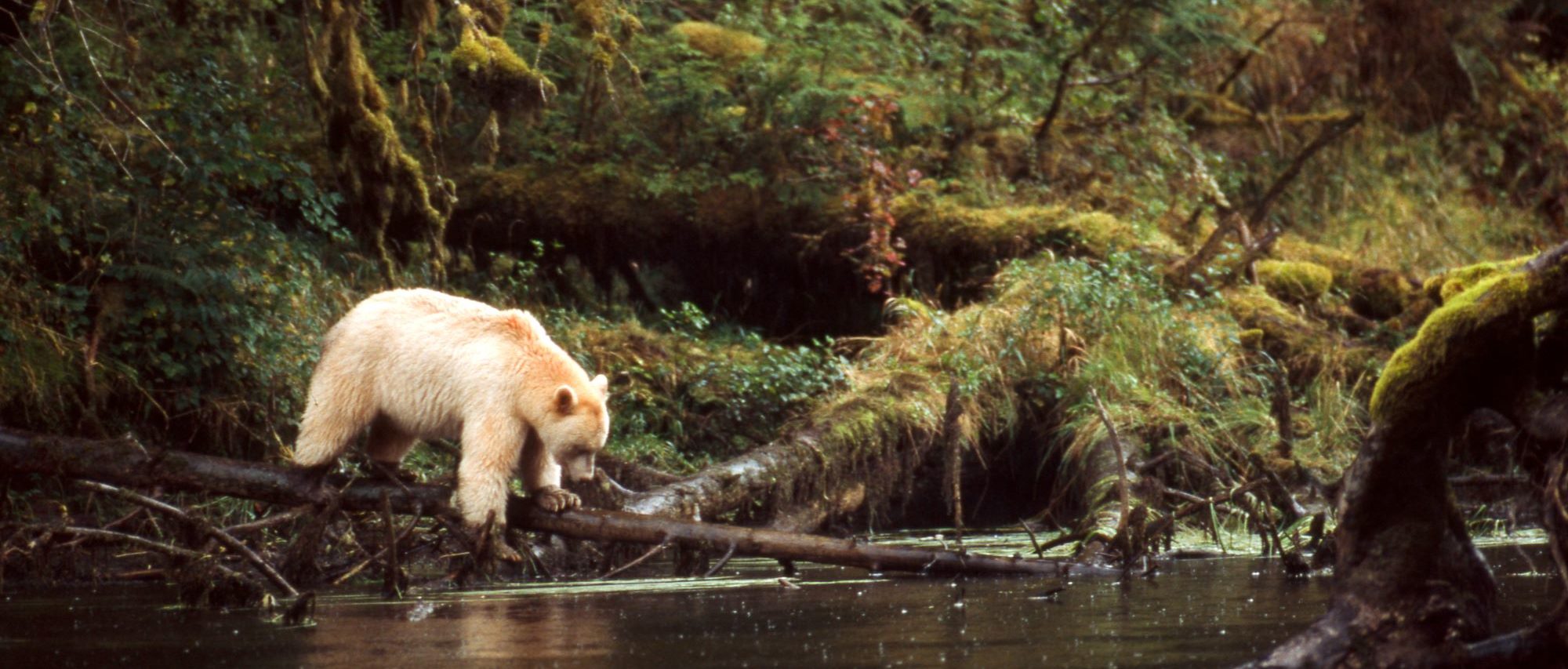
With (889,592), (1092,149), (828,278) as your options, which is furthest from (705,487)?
(1092,149)

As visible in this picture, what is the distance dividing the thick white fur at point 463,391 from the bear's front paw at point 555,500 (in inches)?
4.1

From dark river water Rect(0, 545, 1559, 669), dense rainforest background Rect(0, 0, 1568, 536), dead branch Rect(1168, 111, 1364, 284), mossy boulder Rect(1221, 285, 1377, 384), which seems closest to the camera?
dark river water Rect(0, 545, 1559, 669)

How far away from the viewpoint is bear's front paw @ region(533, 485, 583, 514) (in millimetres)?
7938

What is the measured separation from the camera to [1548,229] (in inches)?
810

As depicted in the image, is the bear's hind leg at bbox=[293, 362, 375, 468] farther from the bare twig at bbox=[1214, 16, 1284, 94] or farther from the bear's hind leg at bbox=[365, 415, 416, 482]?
the bare twig at bbox=[1214, 16, 1284, 94]

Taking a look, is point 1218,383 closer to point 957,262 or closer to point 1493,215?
point 957,262

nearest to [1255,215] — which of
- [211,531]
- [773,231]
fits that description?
[773,231]

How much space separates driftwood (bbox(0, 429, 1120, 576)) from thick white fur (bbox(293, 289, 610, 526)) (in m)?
0.21

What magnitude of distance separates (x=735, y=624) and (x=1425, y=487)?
277cm

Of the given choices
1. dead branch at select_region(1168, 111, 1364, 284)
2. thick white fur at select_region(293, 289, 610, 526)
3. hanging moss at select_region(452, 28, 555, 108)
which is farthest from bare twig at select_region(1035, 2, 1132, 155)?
thick white fur at select_region(293, 289, 610, 526)

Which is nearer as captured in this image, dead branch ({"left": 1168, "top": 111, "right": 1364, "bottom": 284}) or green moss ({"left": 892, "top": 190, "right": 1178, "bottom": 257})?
dead branch ({"left": 1168, "top": 111, "right": 1364, "bottom": 284})

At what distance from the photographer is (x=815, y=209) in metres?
15.2

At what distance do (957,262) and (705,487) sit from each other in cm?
616

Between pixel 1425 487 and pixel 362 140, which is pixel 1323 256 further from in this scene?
pixel 1425 487
